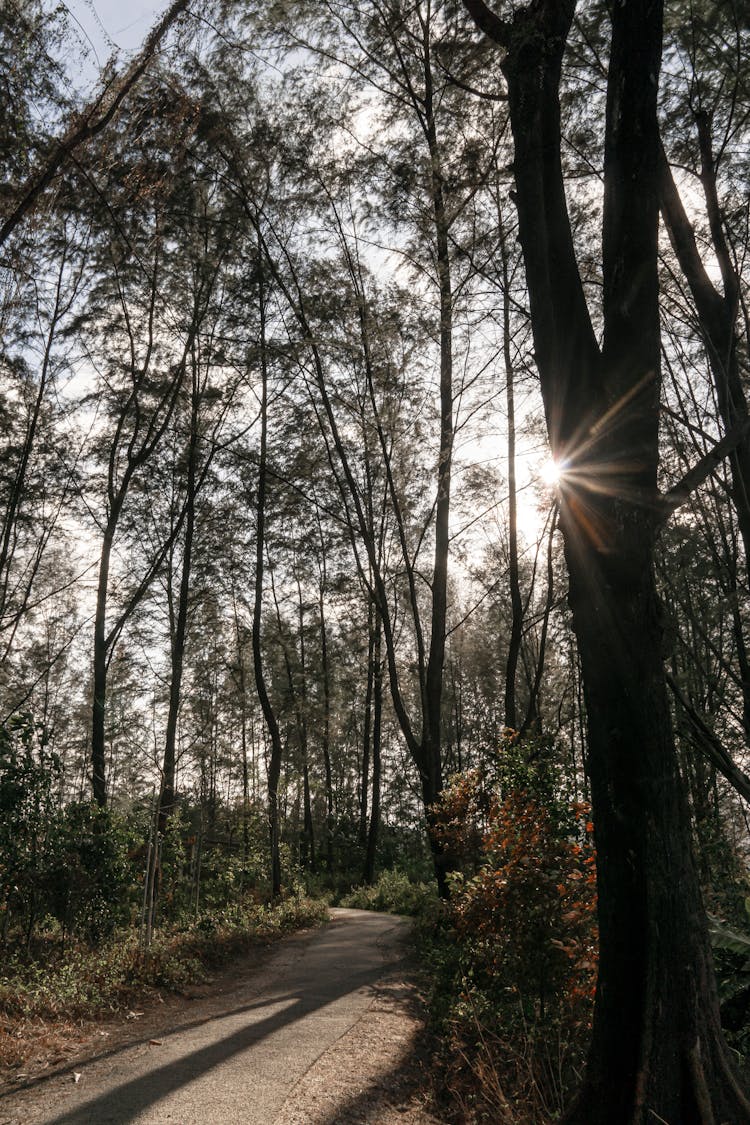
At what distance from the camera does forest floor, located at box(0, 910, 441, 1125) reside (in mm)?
4156

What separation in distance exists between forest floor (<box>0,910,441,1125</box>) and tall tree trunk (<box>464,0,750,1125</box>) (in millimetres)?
2064

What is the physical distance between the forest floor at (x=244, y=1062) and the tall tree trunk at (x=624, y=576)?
2064mm

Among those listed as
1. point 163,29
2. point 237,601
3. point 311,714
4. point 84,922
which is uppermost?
point 163,29

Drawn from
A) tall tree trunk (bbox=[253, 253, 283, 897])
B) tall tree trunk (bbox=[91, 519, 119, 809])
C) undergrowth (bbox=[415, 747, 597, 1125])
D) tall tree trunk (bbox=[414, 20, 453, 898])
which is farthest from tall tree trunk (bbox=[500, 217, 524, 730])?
tall tree trunk (bbox=[91, 519, 119, 809])

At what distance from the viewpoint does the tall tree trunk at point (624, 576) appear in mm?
3023

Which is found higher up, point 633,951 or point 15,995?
point 633,951

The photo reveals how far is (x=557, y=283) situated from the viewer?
12.8ft

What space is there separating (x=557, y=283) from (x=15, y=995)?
21.4 ft

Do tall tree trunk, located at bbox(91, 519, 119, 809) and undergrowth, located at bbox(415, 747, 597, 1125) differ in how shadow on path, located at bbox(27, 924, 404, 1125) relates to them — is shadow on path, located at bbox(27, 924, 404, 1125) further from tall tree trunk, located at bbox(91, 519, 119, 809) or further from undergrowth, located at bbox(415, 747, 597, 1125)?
tall tree trunk, located at bbox(91, 519, 119, 809)

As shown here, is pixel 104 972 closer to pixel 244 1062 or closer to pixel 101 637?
pixel 244 1062

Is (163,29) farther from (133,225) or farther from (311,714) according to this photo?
(311,714)

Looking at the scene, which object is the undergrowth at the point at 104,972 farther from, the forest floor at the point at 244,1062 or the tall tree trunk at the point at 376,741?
the tall tree trunk at the point at 376,741

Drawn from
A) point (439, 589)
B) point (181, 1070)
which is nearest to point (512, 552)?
point (439, 589)

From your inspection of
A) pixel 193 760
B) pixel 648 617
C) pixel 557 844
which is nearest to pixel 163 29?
pixel 648 617
